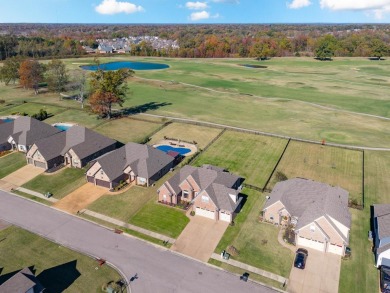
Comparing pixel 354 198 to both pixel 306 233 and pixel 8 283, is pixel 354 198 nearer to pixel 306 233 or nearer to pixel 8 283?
pixel 306 233

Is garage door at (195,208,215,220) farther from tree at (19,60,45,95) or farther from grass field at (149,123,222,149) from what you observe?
tree at (19,60,45,95)

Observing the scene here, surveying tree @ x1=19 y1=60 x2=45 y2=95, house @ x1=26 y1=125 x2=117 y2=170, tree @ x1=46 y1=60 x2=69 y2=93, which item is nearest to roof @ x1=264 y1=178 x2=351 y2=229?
house @ x1=26 y1=125 x2=117 y2=170

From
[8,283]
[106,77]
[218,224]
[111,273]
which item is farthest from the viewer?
[106,77]

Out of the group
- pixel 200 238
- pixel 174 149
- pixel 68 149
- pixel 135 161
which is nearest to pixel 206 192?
pixel 200 238

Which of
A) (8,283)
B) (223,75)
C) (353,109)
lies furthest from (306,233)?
(223,75)

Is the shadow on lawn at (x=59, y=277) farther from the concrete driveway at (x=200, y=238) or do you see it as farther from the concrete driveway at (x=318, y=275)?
the concrete driveway at (x=318, y=275)
